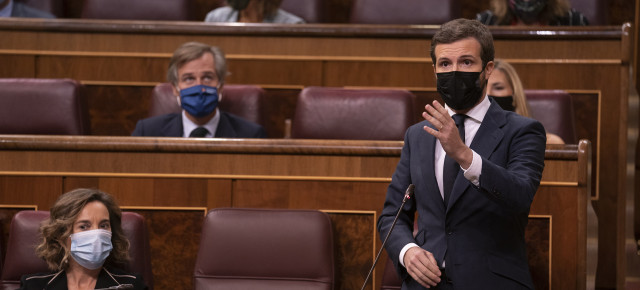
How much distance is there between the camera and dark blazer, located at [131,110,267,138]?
122cm

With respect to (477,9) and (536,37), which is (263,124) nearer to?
(536,37)

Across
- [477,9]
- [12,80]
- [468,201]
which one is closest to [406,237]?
[468,201]

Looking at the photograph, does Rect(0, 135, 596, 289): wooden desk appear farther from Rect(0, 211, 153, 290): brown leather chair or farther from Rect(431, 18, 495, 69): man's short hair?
Rect(431, 18, 495, 69): man's short hair

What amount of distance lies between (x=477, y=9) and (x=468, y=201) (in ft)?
3.97

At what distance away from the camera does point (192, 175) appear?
1006 millimetres

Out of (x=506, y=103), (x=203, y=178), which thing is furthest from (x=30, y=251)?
(x=506, y=103)

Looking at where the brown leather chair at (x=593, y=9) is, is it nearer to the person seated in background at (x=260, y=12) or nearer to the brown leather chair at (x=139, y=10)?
the person seated in background at (x=260, y=12)

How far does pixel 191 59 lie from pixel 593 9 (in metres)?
0.77

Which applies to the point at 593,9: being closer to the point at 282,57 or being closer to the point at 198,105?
the point at 282,57

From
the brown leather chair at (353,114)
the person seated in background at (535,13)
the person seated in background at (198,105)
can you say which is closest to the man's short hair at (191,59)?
the person seated in background at (198,105)

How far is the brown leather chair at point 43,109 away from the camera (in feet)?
3.96

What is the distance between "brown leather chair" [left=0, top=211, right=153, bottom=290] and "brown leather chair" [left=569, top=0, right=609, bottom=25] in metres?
1.00

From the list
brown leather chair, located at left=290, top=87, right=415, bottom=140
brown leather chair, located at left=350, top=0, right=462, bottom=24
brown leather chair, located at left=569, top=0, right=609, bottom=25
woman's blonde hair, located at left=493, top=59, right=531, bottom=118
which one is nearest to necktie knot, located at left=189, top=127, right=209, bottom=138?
brown leather chair, located at left=290, top=87, right=415, bottom=140

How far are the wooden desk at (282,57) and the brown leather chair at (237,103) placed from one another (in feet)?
0.21
